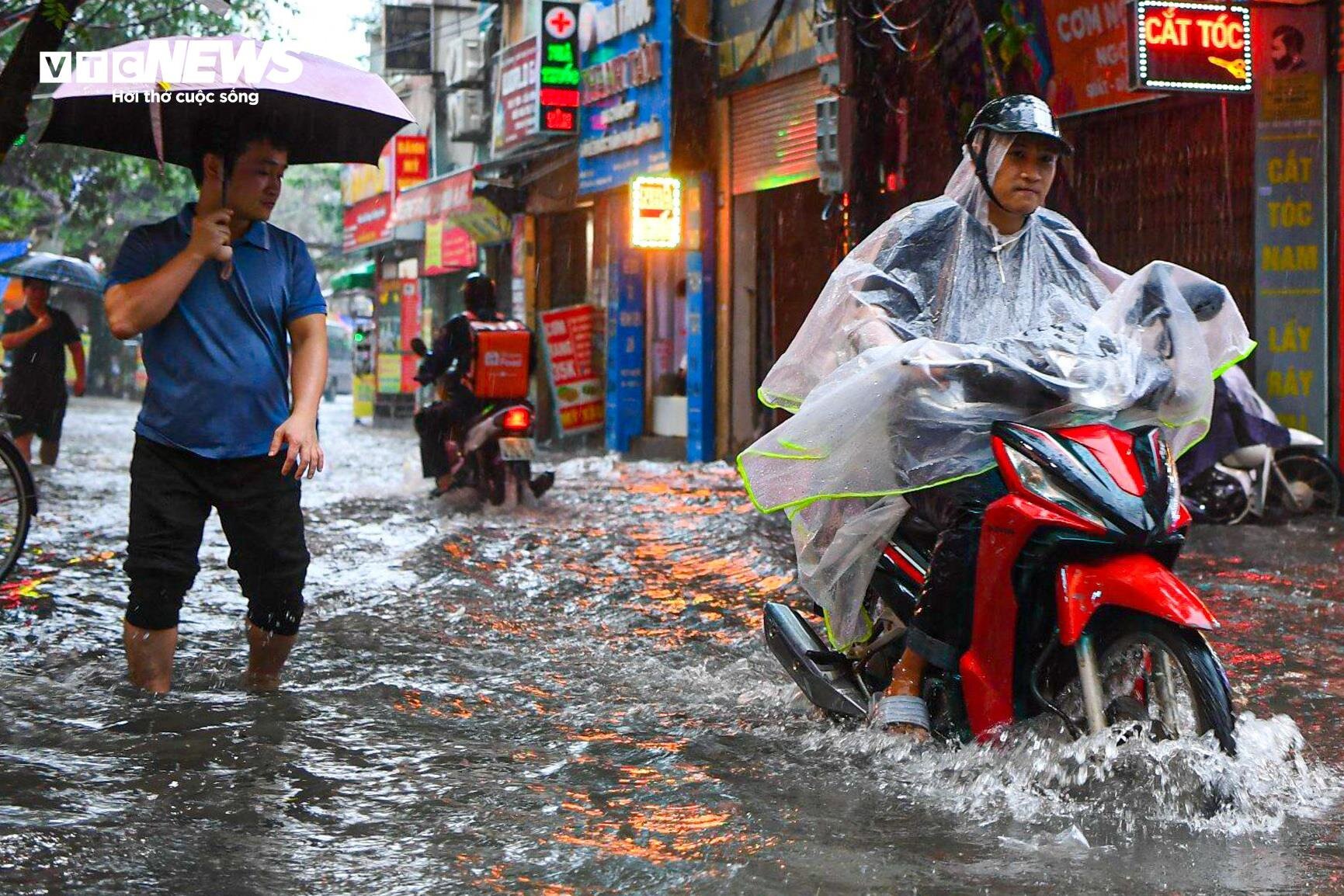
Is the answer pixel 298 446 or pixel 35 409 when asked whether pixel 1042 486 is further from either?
pixel 35 409

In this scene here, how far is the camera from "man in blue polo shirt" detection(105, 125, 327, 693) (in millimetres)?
4340

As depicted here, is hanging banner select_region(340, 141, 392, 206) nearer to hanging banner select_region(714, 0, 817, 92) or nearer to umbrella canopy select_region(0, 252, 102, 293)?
hanging banner select_region(714, 0, 817, 92)

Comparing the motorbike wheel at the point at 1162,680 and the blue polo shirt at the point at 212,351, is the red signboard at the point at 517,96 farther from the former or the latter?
the motorbike wheel at the point at 1162,680

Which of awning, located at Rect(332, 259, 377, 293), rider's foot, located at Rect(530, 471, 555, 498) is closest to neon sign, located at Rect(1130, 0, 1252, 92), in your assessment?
rider's foot, located at Rect(530, 471, 555, 498)

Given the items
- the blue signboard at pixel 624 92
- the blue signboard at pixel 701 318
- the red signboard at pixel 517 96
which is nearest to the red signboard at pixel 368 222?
the red signboard at pixel 517 96

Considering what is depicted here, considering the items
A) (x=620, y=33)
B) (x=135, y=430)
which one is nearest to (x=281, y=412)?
(x=135, y=430)

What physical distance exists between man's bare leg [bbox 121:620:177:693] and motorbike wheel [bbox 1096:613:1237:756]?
251 centimetres

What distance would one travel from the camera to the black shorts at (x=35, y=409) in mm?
12891

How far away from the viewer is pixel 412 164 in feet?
109

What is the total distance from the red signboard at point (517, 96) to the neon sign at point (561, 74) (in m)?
0.14

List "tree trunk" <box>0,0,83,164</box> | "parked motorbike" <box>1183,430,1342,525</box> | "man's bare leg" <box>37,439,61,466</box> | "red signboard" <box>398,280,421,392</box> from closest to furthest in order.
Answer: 1. "tree trunk" <box>0,0,83,164</box>
2. "parked motorbike" <box>1183,430,1342,525</box>
3. "man's bare leg" <box>37,439,61,466</box>
4. "red signboard" <box>398,280,421,392</box>

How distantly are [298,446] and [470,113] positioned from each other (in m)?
24.6

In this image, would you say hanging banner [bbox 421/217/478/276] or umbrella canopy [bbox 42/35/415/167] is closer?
umbrella canopy [bbox 42/35/415/167]

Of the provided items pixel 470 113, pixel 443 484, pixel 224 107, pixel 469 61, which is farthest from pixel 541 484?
pixel 469 61
